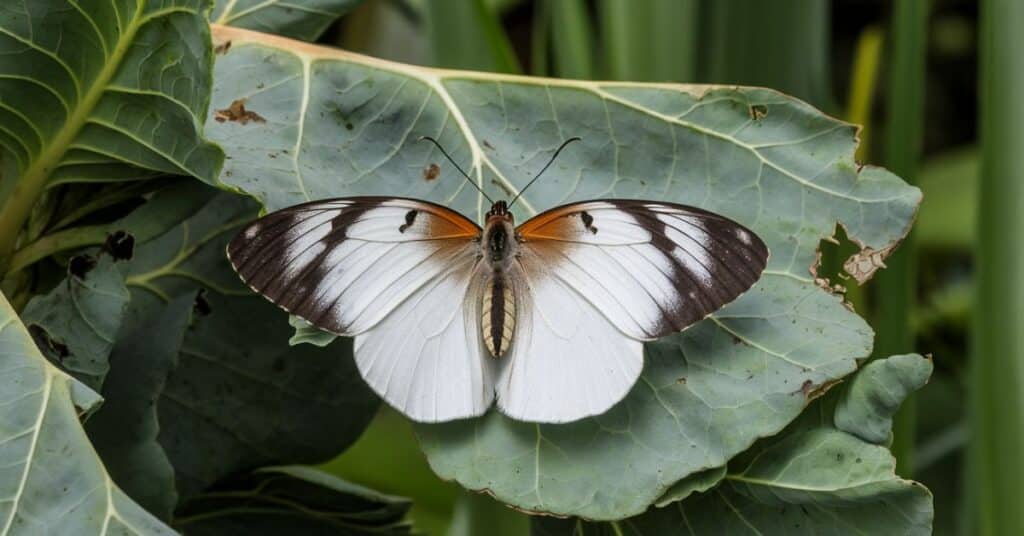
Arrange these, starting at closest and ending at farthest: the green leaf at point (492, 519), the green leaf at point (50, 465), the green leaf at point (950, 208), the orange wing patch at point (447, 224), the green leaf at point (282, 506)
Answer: the green leaf at point (50, 465) < the orange wing patch at point (447, 224) < the green leaf at point (282, 506) < the green leaf at point (492, 519) < the green leaf at point (950, 208)

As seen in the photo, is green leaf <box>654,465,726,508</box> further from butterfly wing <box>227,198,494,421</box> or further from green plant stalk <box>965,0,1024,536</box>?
green plant stalk <box>965,0,1024,536</box>

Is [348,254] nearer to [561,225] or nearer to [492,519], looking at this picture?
[561,225]

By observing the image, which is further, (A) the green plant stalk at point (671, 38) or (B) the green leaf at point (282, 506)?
(A) the green plant stalk at point (671, 38)

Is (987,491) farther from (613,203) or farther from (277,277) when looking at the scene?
(277,277)

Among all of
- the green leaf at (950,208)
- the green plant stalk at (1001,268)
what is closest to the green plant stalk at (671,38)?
the green plant stalk at (1001,268)

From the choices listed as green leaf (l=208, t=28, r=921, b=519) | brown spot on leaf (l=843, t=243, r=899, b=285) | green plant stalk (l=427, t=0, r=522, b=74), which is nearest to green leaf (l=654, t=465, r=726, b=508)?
green leaf (l=208, t=28, r=921, b=519)

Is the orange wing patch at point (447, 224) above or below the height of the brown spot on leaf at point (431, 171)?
below

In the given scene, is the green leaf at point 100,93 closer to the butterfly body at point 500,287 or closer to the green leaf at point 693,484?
the butterfly body at point 500,287
